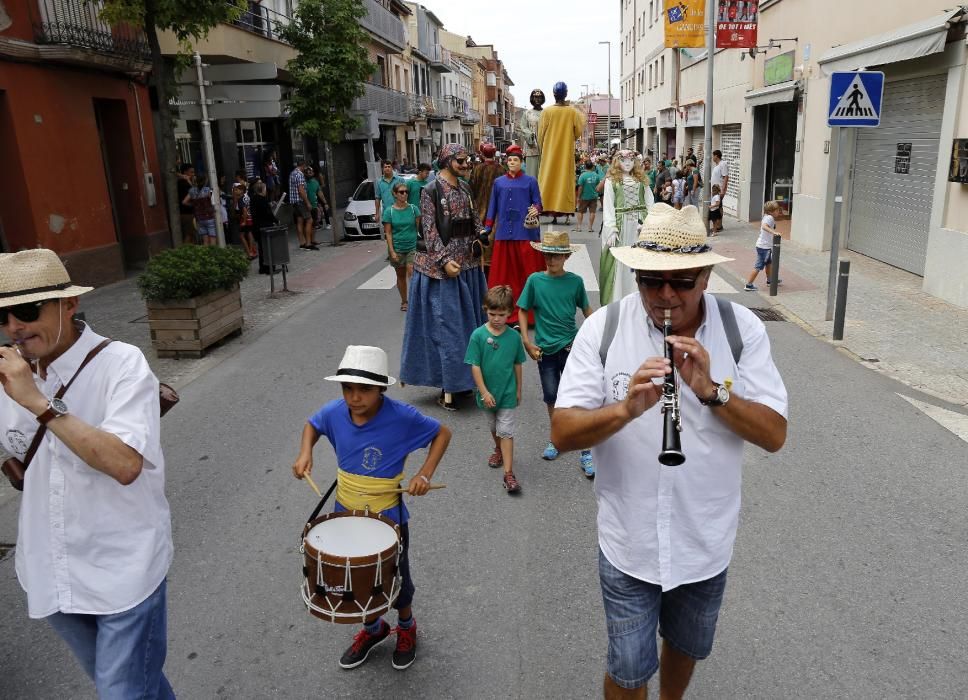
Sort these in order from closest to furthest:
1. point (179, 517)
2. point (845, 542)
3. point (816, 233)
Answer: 1. point (845, 542)
2. point (179, 517)
3. point (816, 233)

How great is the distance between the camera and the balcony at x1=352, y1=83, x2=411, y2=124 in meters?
32.4

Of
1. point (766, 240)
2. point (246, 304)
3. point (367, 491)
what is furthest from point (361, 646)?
point (766, 240)

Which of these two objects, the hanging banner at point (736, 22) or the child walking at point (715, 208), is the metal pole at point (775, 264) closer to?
the child walking at point (715, 208)

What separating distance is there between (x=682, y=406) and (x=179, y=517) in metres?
3.71

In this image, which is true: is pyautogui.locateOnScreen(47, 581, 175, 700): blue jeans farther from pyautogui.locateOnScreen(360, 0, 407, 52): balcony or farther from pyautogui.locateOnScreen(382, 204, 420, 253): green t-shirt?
pyautogui.locateOnScreen(360, 0, 407, 52): balcony

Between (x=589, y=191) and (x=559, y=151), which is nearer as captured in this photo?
(x=559, y=151)

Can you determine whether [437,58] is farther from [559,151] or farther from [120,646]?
[120,646]

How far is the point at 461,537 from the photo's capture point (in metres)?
4.58

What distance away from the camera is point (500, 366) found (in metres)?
5.19

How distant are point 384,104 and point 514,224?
30454mm

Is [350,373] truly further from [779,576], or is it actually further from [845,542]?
[845,542]

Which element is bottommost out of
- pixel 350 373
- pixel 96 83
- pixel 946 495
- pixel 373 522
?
pixel 946 495

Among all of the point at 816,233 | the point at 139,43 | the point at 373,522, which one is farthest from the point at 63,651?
the point at 816,233

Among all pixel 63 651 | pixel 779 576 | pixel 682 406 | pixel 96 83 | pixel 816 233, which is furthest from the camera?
pixel 816 233
